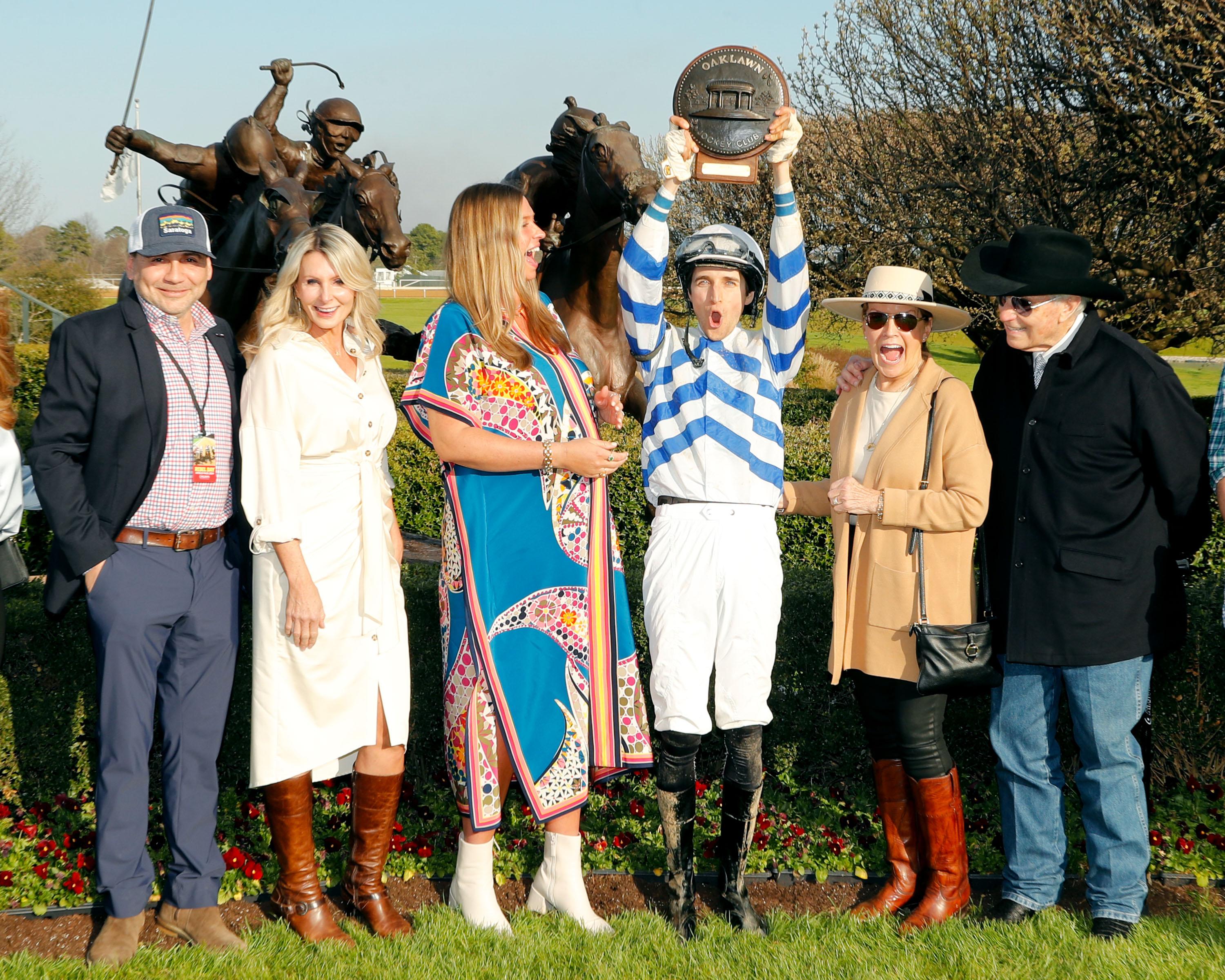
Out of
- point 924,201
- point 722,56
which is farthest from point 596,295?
point 924,201

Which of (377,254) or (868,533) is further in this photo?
(377,254)

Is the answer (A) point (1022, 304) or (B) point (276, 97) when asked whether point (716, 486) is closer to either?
(A) point (1022, 304)

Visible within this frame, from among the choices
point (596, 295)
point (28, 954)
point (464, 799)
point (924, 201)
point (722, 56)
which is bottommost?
point (28, 954)

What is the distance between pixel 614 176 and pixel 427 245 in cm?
6444

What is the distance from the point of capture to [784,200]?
9.90 ft

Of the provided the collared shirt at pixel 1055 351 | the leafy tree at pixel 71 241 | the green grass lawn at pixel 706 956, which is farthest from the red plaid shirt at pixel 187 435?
the leafy tree at pixel 71 241

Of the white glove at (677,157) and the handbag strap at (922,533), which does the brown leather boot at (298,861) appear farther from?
the white glove at (677,157)

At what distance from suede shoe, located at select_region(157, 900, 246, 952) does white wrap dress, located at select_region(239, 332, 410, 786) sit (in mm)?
446

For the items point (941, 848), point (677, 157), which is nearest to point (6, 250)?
point (677, 157)

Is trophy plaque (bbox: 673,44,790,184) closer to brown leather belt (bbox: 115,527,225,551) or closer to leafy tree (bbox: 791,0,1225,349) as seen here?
brown leather belt (bbox: 115,527,225,551)

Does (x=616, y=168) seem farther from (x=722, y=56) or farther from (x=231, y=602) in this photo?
(x=231, y=602)

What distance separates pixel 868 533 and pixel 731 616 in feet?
1.75

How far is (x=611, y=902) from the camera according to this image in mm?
3455

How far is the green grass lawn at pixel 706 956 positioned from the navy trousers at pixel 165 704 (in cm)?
23
